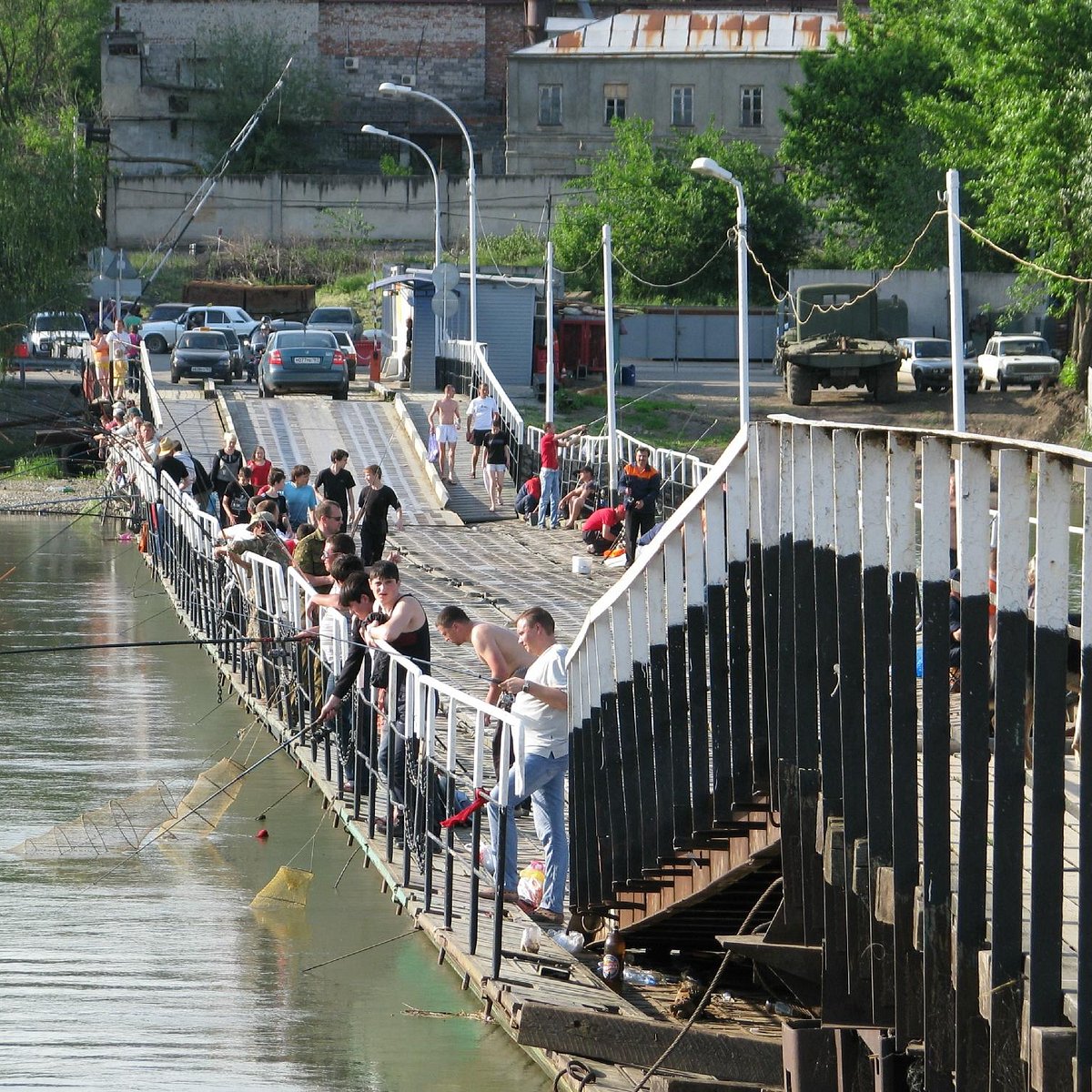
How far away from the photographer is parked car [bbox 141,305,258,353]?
51781 millimetres

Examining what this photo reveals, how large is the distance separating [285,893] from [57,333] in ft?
138

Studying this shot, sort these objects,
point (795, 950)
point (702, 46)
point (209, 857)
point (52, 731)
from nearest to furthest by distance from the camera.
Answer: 1. point (795, 950)
2. point (209, 857)
3. point (52, 731)
4. point (702, 46)

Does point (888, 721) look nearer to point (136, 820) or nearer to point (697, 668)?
point (697, 668)

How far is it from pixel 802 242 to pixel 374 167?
19.2 m

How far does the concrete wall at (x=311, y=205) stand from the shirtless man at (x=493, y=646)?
5675 cm

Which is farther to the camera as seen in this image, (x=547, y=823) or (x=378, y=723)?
(x=378, y=723)

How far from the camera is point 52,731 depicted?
1773 cm

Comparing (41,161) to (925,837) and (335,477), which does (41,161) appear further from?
(925,837)

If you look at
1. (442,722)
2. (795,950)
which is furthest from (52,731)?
(795,950)

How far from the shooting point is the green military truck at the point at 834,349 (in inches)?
1634

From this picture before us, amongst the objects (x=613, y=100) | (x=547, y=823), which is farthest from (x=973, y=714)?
(x=613, y=100)

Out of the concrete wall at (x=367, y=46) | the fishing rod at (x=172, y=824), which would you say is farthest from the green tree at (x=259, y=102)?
the fishing rod at (x=172, y=824)

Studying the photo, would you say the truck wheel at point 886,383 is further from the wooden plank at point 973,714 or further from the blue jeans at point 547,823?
the wooden plank at point 973,714

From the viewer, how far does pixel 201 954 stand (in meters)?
11.0
